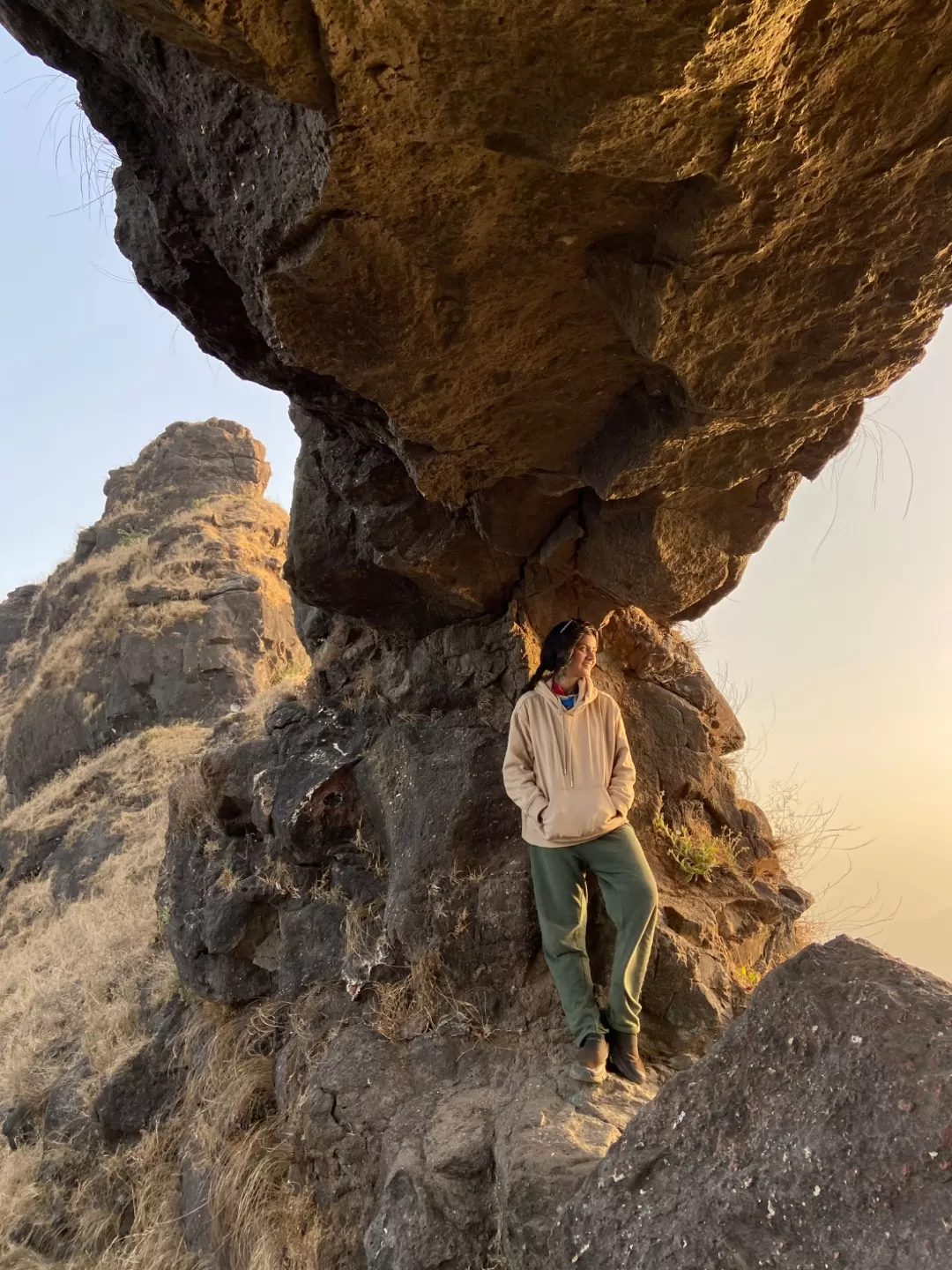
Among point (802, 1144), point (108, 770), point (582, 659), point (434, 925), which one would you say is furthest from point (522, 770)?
point (108, 770)

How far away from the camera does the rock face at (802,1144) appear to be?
6.40 feet

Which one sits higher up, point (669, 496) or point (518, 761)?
point (669, 496)

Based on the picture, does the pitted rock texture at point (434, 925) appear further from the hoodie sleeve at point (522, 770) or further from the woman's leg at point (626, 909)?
the hoodie sleeve at point (522, 770)

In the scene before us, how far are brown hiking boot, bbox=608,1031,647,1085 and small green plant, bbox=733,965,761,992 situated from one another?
930mm

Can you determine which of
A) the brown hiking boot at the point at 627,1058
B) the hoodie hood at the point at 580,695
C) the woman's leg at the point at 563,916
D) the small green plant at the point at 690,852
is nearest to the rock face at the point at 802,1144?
the brown hiking boot at the point at 627,1058

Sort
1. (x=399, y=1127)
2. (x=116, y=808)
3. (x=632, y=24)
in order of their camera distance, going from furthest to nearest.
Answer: (x=116, y=808) → (x=399, y=1127) → (x=632, y=24)

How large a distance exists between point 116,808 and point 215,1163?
979 centimetres

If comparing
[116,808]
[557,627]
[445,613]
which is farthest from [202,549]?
[557,627]

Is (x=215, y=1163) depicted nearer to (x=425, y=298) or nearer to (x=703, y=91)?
(x=425, y=298)

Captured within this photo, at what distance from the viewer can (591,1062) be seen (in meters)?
3.52

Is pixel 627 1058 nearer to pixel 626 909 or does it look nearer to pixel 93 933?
pixel 626 909

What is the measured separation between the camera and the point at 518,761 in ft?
13.1

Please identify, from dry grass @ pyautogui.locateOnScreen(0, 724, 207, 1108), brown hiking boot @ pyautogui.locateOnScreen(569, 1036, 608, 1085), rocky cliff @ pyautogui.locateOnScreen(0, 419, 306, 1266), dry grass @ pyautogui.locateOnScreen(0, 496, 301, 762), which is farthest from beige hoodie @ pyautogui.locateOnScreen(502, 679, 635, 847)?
dry grass @ pyautogui.locateOnScreen(0, 496, 301, 762)

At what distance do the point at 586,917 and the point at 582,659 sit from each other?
50.1 inches
